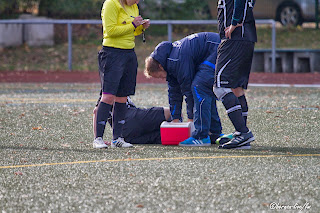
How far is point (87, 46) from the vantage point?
2225cm

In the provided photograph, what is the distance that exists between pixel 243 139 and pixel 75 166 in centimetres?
171

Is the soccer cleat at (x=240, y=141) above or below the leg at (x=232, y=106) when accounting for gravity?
below

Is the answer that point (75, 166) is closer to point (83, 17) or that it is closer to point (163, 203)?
point (163, 203)

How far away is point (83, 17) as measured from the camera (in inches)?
944

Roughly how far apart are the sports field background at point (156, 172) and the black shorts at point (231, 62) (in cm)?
69

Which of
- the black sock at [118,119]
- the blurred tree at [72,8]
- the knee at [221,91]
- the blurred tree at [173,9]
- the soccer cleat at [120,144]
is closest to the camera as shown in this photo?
the knee at [221,91]

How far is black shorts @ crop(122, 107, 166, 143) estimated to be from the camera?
7.34m

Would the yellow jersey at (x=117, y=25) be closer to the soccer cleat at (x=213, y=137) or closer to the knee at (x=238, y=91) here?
the knee at (x=238, y=91)

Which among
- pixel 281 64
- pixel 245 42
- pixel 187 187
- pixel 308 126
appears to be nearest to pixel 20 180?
pixel 187 187

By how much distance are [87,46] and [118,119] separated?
1542cm

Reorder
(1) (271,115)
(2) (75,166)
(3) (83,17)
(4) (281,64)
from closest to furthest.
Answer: (2) (75,166) < (1) (271,115) < (4) (281,64) < (3) (83,17)

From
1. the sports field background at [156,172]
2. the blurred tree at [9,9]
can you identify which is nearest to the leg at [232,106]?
the sports field background at [156,172]

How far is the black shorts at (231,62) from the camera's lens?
6594mm

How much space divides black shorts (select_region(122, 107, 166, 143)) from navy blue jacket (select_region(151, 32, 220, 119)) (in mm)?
Answer: 246
